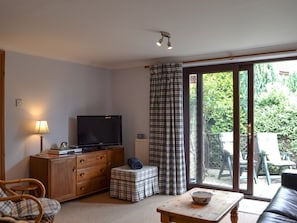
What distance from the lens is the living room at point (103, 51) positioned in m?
2.60

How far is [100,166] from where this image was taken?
4.66 metres

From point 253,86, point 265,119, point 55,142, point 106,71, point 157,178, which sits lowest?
point 157,178

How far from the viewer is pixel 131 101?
17.5ft

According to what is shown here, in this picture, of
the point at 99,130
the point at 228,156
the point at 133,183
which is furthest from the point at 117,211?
the point at 228,156

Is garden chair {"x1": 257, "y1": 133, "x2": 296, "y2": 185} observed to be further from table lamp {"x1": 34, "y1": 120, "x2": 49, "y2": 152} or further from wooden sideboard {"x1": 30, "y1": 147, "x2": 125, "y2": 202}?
table lamp {"x1": 34, "y1": 120, "x2": 49, "y2": 152}

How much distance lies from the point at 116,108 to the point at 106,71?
2.40ft

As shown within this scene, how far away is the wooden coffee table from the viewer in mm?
2504

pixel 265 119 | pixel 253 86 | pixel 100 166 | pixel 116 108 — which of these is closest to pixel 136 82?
pixel 116 108

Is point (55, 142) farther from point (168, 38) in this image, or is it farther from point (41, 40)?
point (168, 38)

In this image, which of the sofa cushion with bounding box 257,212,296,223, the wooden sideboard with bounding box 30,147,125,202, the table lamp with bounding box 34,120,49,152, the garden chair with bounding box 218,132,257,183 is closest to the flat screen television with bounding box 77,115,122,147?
the wooden sideboard with bounding box 30,147,125,202

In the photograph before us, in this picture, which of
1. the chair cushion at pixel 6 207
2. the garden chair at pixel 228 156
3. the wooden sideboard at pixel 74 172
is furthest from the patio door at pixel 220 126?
the chair cushion at pixel 6 207

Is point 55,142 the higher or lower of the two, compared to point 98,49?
lower

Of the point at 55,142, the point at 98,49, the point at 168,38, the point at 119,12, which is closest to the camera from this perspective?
the point at 119,12

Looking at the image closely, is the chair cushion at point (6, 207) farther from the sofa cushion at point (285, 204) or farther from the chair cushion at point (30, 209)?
the sofa cushion at point (285, 204)
